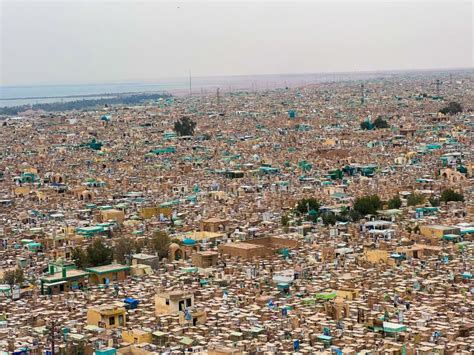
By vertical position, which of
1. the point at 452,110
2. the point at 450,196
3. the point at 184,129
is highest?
the point at 452,110

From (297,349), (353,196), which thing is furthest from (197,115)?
(297,349)

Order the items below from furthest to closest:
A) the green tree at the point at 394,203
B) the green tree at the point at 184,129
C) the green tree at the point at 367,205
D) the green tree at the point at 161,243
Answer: the green tree at the point at 184,129 → the green tree at the point at 394,203 → the green tree at the point at 367,205 → the green tree at the point at 161,243

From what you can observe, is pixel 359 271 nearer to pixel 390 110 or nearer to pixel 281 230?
pixel 281 230

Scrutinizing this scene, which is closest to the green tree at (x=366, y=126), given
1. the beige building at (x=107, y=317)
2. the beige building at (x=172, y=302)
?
the beige building at (x=172, y=302)

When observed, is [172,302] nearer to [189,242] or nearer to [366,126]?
[189,242]

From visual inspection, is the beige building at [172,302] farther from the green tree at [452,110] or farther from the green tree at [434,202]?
the green tree at [452,110]

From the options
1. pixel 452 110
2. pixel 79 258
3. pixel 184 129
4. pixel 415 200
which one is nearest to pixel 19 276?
pixel 79 258
